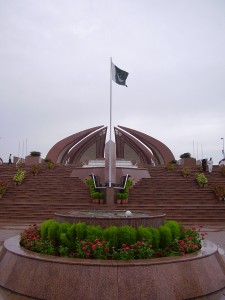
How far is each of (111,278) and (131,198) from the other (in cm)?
977

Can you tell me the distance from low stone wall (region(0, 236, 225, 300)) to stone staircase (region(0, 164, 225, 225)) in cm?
704

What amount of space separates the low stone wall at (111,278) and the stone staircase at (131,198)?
7.04 m

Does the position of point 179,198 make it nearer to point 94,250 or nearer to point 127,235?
point 127,235

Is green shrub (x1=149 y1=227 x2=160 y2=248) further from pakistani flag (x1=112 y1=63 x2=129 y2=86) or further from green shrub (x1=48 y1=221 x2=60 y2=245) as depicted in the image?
pakistani flag (x1=112 y1=63 x2=129 y2=86)

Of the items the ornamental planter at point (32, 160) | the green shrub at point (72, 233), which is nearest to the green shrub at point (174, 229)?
the green shrub at point (72, 233)

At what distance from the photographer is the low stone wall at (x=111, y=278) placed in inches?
139

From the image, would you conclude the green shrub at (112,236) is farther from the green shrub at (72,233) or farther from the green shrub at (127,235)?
the green shrub at (72,233)

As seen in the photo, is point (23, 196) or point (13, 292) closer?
point (13, 292)

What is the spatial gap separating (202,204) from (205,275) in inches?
357

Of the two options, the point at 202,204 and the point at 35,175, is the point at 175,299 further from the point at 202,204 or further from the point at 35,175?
the point at 35,175

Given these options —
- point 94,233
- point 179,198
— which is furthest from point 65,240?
point 179,198

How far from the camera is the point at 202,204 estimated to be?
501 inches

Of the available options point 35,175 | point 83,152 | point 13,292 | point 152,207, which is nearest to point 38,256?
point 13,292

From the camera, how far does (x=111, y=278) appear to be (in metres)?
3.60
